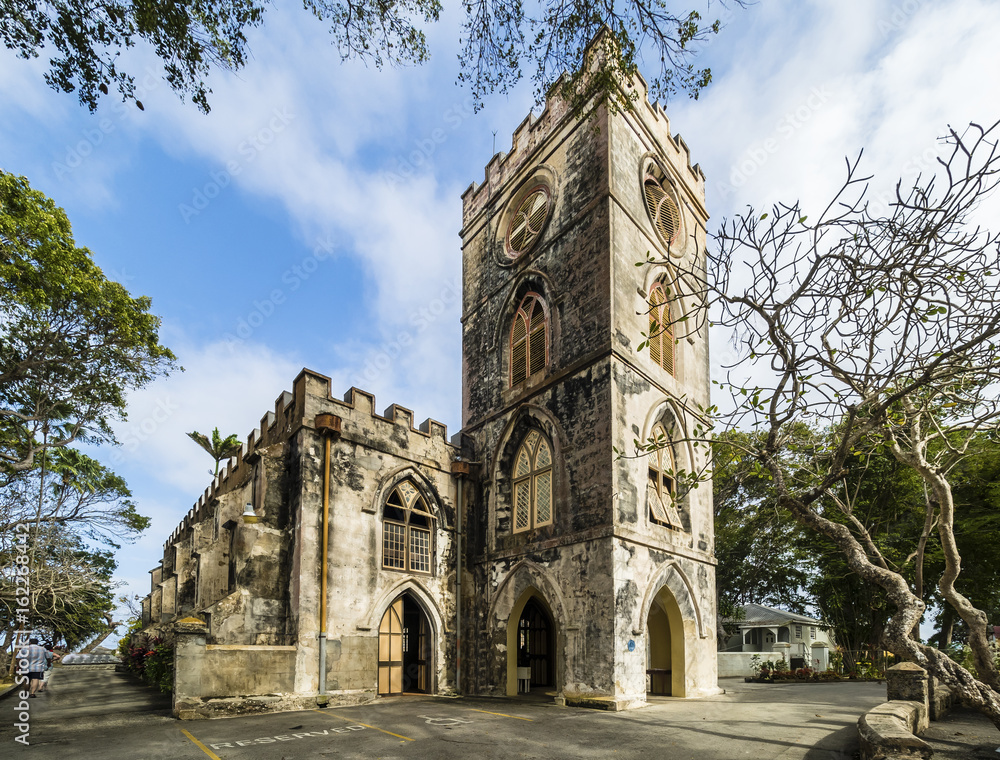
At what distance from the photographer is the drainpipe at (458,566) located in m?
14.2

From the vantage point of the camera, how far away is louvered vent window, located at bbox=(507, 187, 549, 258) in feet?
54.0

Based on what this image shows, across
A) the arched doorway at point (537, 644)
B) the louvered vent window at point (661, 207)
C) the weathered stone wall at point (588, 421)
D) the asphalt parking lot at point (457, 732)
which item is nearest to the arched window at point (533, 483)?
the weathered stone wall at point (588, 421)

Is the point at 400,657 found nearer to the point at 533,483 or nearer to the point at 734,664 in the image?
the point at 533,483

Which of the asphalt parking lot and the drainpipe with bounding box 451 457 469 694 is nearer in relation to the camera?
the asphalt parking lot

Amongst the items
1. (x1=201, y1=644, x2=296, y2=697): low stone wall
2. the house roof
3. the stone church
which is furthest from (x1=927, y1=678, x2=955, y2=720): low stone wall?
the house roof

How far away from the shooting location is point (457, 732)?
8.73 m

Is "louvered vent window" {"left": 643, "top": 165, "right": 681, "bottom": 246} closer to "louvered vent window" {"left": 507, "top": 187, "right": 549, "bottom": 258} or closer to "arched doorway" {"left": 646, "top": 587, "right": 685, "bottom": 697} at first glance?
"louvered vent window" {"left": 507, "top": 187, "right": 549, "bottom": 258}

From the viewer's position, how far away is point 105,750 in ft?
24.9

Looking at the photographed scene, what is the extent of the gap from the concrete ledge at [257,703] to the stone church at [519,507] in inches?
1.5

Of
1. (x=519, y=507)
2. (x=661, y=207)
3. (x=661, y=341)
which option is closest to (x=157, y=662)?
(x=519, y=507)

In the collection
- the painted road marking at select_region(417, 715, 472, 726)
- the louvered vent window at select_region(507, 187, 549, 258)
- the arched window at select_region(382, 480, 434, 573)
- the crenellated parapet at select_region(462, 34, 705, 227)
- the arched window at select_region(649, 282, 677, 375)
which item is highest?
the crenellated parapet at select_region(462, 34, 705, 227)

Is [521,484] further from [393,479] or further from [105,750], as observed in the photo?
[105,750]

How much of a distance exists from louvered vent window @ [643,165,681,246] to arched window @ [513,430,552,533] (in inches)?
254

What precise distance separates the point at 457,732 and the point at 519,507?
6327 mm
